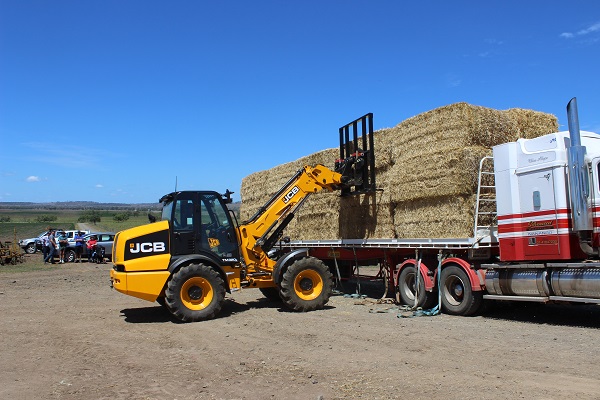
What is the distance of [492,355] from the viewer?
24.9 ft

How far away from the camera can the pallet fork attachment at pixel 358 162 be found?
13.5 m

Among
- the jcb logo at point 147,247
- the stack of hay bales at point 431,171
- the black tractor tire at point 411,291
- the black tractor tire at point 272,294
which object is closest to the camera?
the stack of hay bales at point 431,171

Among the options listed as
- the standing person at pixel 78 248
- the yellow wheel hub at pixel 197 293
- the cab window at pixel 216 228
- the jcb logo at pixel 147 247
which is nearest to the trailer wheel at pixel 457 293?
the cab window at pixel 216 228

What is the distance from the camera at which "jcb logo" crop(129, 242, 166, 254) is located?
11125mm

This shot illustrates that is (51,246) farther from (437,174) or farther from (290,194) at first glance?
(437,174)

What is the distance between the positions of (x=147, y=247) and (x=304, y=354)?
15.4ft

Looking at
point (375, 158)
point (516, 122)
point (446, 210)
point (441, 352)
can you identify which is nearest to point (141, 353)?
point (441, 352)

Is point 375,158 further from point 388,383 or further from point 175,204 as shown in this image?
point 388,383

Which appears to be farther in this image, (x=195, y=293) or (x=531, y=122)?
(x=531, y=122)

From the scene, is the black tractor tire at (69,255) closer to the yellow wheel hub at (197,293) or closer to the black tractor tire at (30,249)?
the black tractor tire at (30,249)

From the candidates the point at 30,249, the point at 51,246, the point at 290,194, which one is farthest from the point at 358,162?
the point at 30,249

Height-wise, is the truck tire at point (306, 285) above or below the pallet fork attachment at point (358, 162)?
below

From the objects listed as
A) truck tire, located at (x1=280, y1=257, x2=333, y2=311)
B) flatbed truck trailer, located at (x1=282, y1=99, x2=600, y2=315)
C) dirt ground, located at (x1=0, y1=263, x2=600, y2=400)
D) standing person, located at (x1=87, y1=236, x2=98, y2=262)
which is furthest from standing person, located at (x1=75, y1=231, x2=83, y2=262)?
flatbed truck trailer, located at (x1=282, y1=99, x2=600, y2=315)

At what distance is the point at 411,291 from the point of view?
41.2 feet
